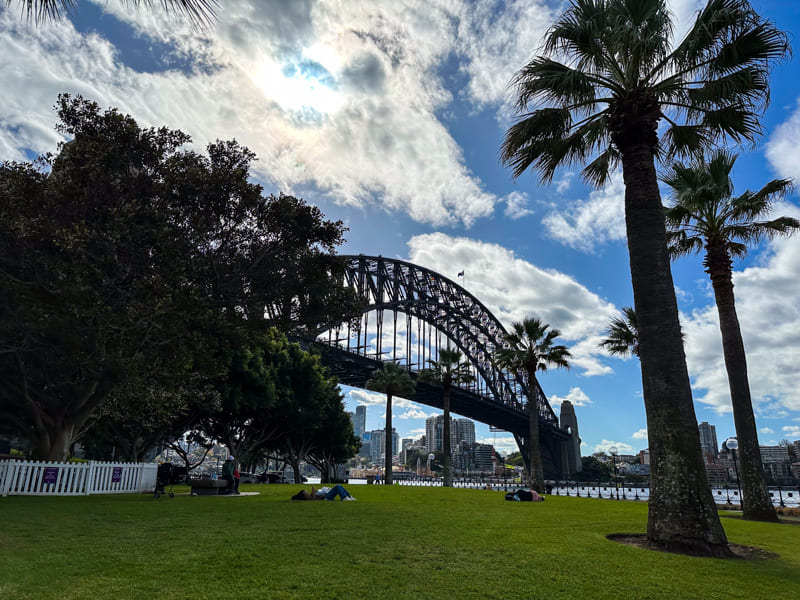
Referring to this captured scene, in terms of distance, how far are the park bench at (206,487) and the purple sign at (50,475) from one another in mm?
4255

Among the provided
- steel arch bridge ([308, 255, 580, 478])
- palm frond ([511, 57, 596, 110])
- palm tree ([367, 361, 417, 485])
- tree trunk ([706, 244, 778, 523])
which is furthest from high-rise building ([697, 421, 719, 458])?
palm frond ([511, 57, 596, 110])

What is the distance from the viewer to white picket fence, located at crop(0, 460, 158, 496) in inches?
588

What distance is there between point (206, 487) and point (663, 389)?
1583cm

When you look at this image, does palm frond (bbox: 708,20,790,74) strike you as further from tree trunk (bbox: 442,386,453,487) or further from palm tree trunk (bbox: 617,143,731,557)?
tree trunk (bbox: 442,386,453,487)

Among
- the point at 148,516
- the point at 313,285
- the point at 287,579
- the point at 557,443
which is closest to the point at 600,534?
the point at 287,579

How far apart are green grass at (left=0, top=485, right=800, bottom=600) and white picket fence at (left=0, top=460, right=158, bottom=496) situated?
21.3ft

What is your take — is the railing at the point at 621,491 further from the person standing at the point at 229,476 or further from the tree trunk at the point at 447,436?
the person standing at the point at 229,476

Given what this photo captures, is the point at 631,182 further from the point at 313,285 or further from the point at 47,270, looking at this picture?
the point at 47,270

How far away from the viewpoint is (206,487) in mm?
18125

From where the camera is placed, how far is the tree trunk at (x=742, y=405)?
52.6 feet

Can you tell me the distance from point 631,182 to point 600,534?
23.2 ft

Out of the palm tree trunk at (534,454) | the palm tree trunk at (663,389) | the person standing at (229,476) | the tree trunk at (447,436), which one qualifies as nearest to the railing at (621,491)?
the palm tree trunk at (534,454)

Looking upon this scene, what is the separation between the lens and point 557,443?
10500 centimetres

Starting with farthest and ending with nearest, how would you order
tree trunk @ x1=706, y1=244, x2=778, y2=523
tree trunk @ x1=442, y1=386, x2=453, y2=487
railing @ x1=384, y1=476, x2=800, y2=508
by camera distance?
tree trunk @ x1=442, y1=386, x2=453, y2=487
railing @ x1=384, y1=476, x2=800, y2=508
tree trunk @ x1=706, y1=244, x2=778, y2=523
